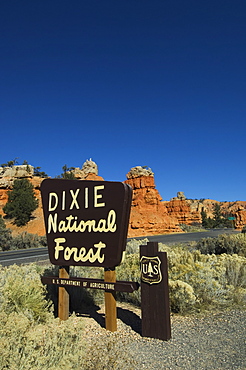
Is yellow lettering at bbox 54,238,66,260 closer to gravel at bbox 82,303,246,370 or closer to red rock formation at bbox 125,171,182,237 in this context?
gravel at bbox 82,303,246,370

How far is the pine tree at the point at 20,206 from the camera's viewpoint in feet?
138

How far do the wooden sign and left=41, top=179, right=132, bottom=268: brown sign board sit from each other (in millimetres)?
521

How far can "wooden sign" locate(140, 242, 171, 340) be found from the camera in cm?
491

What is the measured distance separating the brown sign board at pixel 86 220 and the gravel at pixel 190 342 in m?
1.25

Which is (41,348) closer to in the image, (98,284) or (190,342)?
(98,284)

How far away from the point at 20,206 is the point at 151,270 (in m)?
40.4

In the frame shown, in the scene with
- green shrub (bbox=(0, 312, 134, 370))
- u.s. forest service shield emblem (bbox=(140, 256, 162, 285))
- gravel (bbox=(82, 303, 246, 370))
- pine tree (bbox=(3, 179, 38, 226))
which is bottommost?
gravel (bbox=(82, 303, 246, 370))

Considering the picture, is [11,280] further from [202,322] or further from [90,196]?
[202,322]

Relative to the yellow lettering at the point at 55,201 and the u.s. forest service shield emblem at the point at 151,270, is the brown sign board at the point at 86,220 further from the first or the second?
the u.s. forest service shield emblem at the point at 151,270

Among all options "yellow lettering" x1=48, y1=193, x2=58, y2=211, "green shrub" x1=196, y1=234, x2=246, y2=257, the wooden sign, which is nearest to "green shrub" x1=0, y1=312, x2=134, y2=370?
the wooden sign

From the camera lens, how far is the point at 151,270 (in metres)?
5.17

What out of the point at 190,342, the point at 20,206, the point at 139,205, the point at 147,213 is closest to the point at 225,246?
the point at 190,342

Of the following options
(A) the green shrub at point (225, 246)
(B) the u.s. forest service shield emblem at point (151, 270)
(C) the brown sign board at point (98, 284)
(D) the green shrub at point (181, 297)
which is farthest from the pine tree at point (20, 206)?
(B) the u.s. forest service shield emblem at point (151, 270)

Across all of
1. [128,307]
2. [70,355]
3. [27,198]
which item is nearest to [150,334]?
[128,307]
